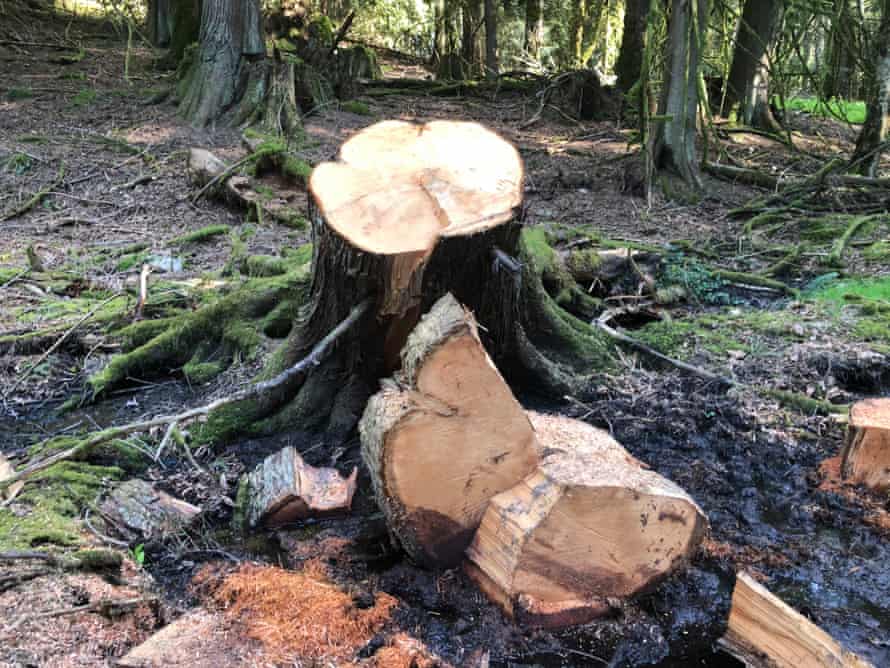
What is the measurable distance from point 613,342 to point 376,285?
68.9 inches

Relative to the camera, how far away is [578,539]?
2449 millimetres

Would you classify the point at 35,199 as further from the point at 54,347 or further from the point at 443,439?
the point at 443,439

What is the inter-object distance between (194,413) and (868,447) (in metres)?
2.75

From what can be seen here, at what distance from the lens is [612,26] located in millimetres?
17375

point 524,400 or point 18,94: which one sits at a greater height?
point 18,94

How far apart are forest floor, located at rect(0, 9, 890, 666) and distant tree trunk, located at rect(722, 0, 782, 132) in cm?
296

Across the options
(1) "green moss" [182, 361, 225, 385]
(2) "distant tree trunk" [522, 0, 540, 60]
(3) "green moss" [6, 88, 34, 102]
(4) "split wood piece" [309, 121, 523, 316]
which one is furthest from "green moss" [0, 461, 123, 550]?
(2) "distant tree trunk" [522, 0, 540, 60]

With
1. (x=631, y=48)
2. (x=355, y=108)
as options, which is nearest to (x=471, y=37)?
(x=631, y=48)

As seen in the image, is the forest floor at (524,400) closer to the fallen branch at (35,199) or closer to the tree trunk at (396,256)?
the fallen branch at (35,199)

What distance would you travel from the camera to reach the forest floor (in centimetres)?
233

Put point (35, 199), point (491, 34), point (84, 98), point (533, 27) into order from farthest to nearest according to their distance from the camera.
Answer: point (533, 27) < point (491, 34) < point (84, 98) < point (35, 199)

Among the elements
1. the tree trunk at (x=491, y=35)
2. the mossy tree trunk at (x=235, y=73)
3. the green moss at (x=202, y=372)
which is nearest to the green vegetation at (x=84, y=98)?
the mossy tree trunk at (x=235, y=73)

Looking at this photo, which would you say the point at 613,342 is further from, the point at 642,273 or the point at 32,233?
the point at 32,233

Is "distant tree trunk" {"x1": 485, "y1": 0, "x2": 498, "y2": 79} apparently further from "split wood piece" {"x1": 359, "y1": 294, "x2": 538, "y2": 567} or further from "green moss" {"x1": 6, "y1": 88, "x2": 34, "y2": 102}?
"split wood piece" {"x1": 359, "y1": 294, "x2": 538, "y2": 567}
